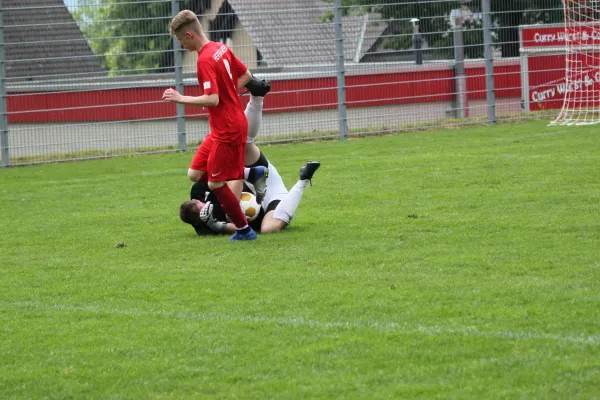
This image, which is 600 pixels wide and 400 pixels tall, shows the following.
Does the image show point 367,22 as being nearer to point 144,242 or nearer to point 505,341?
point 144,242

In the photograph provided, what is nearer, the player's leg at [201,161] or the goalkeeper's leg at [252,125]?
the player's leg at [201,161]

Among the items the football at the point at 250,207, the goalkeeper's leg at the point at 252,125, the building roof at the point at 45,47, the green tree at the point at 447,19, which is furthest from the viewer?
the green tree at the point at 447,19

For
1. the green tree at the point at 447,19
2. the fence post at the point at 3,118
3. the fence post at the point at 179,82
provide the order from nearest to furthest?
the fence post at the point at 3,118 < the fence post at the point at 179,82 < the green tree at the point at 447,19

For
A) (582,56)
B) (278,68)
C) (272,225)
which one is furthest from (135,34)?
(272,225)

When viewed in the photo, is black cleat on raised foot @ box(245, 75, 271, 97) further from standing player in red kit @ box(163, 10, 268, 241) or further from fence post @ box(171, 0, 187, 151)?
fence post @ box(171, 0, 187, 151)

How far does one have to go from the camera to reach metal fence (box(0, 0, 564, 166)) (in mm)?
17859

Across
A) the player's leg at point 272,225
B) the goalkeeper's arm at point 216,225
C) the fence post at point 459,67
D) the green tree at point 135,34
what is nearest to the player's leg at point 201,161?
the goalkeeper's arm at point 216,225

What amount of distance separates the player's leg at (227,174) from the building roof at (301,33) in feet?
35.8

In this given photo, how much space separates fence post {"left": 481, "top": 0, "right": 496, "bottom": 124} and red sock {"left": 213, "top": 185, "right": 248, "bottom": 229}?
1183 cm

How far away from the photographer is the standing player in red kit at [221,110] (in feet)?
27.3

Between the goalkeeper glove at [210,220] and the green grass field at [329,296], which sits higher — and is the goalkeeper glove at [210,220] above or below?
above

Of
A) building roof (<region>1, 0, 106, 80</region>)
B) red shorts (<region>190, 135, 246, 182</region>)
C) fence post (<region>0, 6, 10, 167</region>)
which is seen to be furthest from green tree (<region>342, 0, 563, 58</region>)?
red shorts (<region>190, 135, 246, 182</region>)

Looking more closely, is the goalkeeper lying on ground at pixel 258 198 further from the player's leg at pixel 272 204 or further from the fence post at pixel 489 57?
the fence post at pixel 489 57

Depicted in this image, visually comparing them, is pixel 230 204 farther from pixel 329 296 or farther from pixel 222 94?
pixel 329 296
